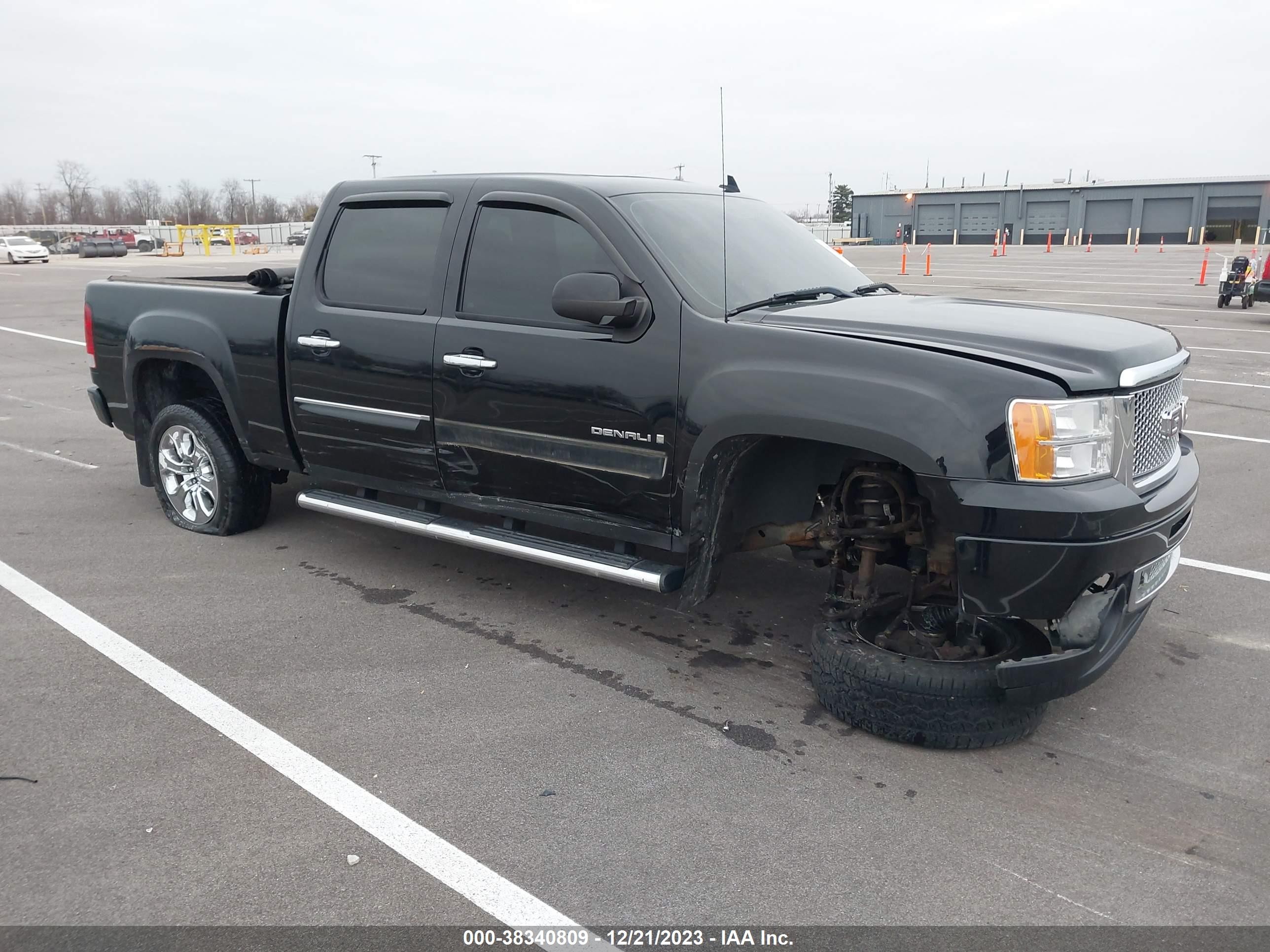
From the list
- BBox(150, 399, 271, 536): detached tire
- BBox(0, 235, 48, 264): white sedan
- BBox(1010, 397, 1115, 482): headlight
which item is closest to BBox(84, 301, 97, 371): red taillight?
BBox(150, 399, 271, 536): detached tire

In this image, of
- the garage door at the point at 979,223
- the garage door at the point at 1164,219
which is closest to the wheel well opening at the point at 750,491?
the garage door at the point at 1164,219

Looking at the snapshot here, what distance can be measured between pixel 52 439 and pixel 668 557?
7037mm

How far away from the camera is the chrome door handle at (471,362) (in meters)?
4.35

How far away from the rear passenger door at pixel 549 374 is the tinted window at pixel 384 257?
237mm

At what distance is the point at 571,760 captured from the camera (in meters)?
3.48

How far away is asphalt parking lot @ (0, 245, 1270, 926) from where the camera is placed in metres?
2.79

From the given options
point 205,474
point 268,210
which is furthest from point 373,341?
point 268,210

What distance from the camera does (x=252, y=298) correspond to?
5.33 metres

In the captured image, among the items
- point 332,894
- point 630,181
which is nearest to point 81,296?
point 630,181

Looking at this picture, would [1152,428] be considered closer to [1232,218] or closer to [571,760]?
[571,760]

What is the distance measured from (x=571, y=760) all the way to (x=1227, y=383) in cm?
1037

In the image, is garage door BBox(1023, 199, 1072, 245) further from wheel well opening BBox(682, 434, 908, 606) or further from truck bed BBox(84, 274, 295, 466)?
wheel well opening BBox(682, 434, 908, 606)

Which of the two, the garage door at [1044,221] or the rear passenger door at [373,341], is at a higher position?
the rear passenger door at [373,341]

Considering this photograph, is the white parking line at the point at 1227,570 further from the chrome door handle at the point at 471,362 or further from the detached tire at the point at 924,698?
the chrome door handle at the point at 471,362
